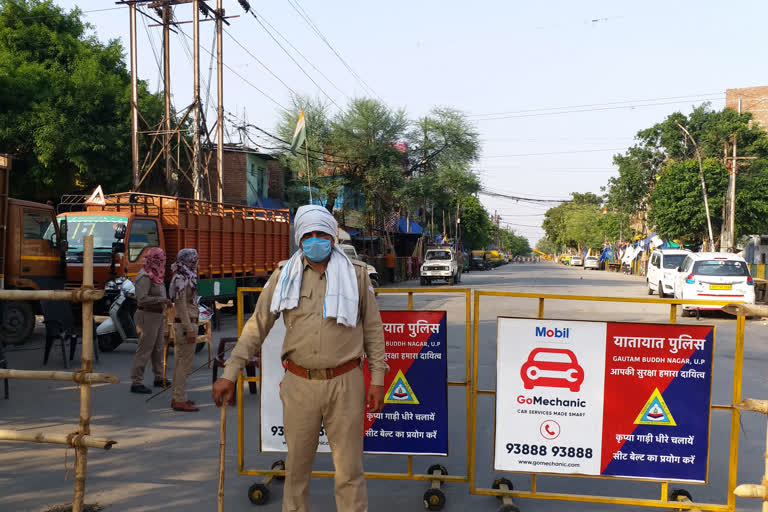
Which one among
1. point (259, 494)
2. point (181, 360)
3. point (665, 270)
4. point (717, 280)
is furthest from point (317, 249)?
point (665, 270)

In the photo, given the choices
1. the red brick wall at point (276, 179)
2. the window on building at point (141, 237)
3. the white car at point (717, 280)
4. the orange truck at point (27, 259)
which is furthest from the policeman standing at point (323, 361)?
the red brick wall at point (276, 179)

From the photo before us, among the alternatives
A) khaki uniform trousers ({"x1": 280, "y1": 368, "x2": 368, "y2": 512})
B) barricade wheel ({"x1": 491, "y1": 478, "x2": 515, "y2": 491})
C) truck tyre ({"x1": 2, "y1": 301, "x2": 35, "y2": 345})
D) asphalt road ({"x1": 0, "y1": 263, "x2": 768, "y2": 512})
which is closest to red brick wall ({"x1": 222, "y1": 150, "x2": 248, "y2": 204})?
truck tyre ({"x1": 2, "y1": 301, "x2": 35, "y2": 345})

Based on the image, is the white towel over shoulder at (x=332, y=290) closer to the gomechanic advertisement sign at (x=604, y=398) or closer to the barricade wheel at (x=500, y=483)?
the gomechanic advertisement sign at (x=604, y=398)

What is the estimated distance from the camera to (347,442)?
142 inches

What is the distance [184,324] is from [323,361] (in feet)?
13.5

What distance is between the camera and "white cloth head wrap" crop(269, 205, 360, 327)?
3.58 m

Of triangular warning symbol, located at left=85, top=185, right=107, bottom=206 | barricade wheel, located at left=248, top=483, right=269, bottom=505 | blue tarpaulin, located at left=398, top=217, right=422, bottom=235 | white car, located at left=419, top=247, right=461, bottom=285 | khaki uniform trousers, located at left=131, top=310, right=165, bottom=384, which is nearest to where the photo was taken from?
barricade wheel, located at left=248, top=483, right=269, bottom=505

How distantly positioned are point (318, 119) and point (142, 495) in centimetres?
3303

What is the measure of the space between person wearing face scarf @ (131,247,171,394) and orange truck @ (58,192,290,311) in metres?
4.15

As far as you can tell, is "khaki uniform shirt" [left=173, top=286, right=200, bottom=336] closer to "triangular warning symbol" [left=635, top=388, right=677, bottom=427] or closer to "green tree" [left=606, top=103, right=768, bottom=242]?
"triangular warning symbol" [left=635, top=388, right=677, bottom=427]

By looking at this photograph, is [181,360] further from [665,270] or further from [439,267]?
[439,267]

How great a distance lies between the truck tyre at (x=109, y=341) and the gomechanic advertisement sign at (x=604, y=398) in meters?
8.94

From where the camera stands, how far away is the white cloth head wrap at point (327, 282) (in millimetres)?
3580

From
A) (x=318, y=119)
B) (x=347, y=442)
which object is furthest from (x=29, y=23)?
(x=347, y=442)
